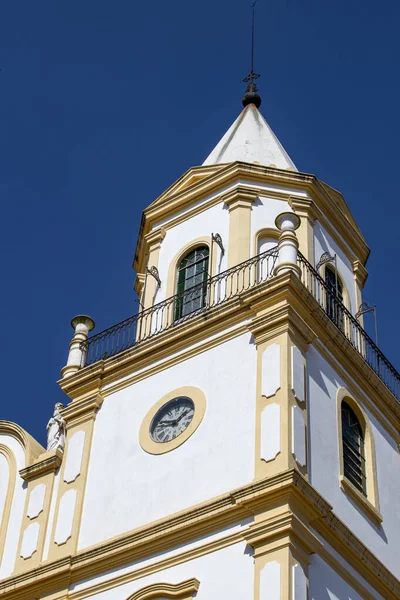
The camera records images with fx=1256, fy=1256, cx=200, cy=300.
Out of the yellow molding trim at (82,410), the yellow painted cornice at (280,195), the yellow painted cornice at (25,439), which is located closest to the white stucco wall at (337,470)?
the yellow molding trim at (82,410)

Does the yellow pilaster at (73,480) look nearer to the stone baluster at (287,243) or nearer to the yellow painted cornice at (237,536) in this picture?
the yellow painted cornice at (237,536)

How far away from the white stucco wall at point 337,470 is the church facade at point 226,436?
0.12 ft

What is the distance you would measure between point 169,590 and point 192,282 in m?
7.14

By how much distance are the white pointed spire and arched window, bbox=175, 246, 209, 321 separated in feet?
9.32

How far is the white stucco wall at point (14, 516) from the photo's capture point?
21.5 meters

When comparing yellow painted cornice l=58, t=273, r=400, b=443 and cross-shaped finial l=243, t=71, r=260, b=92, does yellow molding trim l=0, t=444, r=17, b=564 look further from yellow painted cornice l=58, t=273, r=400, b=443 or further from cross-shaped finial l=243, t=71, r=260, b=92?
cross-shaped finial l=243, t=71, r=260, b=92

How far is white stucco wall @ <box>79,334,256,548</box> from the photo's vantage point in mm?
19641

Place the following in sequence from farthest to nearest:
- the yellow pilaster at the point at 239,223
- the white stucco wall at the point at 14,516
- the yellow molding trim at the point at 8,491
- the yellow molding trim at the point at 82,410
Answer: the yellow pilaster at the point at 239,223, the yellow molding trim at the point at 82,410, the yellow molding trim at the point at 8,491, the white stucco wall at the point at 14,516

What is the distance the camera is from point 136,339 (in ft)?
76.9

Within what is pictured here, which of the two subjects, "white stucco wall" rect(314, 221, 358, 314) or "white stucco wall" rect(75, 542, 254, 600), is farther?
"white stucco wall" rect(314, 221, 358, 314)

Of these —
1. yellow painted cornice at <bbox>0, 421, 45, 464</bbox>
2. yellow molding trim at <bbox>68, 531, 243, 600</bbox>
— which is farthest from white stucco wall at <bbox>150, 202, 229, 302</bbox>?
yellow molding trim at <bbox>68, 531, 243, 600</bbox>

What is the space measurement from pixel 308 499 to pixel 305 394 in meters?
2.31

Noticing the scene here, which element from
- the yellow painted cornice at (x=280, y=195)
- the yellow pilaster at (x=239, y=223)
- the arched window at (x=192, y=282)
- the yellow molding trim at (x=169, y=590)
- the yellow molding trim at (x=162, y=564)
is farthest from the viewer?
the yellow painted cornice at (x=280, y=195)

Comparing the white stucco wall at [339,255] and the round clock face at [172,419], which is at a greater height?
the white stucco wall at [339,255]
